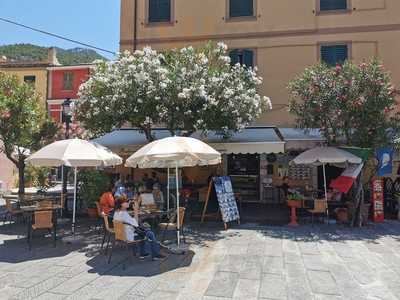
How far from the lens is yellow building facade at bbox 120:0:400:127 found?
16763mm

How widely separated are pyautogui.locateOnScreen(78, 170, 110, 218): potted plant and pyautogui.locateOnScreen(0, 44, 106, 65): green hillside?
34.8m

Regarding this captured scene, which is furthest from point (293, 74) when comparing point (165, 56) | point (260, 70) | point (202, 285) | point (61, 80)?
point (61, 80)

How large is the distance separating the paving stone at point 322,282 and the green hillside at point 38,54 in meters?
42.9

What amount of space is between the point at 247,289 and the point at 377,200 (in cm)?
851

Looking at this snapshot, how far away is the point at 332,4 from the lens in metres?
17.2

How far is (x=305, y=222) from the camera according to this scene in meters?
13.2

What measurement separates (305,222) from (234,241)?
13.1 ft

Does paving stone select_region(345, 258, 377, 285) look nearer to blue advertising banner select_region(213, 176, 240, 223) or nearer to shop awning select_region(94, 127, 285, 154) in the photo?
blue advertising banner select_region(213, 176, 240, 223)

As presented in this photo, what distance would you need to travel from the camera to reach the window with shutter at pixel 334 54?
55.5 ft

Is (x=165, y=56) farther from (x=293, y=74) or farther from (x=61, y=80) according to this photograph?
(x=61, y=80)

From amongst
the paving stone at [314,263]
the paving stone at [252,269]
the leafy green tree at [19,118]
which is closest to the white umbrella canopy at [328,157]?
the paving stone at [314,263]

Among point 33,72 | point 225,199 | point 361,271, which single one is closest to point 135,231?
point 225,199

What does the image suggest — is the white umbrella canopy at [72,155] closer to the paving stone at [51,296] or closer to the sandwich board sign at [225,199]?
the sandwich board sign at [225,199]

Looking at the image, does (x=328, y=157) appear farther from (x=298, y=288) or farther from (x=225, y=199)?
(x=298, y=288)
